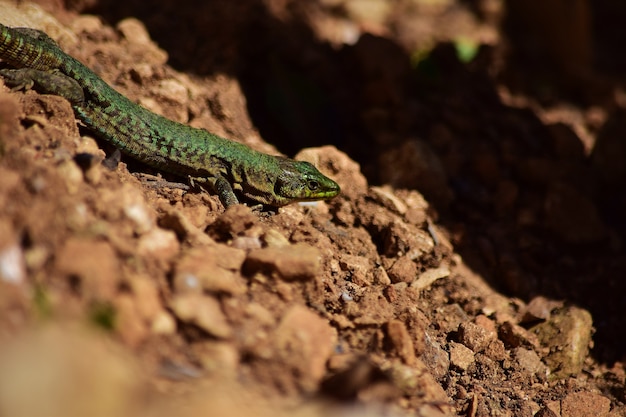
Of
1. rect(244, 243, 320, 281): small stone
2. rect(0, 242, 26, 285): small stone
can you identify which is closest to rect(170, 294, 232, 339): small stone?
rect(244, 243, 320, 281): small stone

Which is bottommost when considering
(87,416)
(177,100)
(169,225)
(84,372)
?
(87,416)

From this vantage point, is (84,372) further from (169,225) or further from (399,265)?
(399,265)

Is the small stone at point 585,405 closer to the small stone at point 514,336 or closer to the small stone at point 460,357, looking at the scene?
the small stone at point 514,336

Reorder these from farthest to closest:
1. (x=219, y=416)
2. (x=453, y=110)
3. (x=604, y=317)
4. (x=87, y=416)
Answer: (x=453, y=110), (x=604, y=317), (x=219, y=416), (x=87, y=416)

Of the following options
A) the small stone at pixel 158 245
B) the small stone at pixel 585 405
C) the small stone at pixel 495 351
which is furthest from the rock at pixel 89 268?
the small stone at pixel 585 405

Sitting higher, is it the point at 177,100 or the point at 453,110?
the point at 453,110

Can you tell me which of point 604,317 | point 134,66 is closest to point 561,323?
point 604,317
